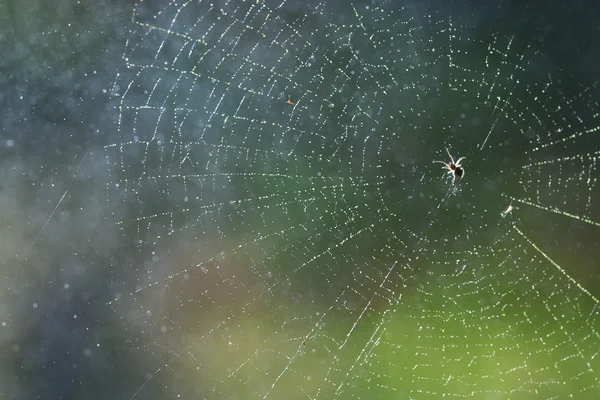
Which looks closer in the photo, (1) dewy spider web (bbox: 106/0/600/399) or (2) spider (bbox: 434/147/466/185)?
(1) dewy spider web (bbox: 106/0/600/399)

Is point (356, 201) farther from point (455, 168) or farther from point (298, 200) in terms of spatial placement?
point (455, 168)

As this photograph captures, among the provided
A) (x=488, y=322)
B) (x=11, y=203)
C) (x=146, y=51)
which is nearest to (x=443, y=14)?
(x=146, y=51)

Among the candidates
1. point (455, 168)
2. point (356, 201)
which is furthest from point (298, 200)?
point (455, 168)

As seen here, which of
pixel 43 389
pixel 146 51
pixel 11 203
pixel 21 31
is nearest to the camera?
pixel 146 51

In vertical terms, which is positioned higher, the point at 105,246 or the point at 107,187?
the point at 107,187

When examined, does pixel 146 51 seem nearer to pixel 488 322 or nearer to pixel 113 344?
pixel 113 344

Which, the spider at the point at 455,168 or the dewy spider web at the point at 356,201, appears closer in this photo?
the dewy spider web at the point at 356,201

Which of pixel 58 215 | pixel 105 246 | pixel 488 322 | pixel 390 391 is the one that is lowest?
pixel 390 391

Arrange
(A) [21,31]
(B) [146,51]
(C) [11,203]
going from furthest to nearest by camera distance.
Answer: (C) [11,203], (A) [21,31], (B) [146,51]
